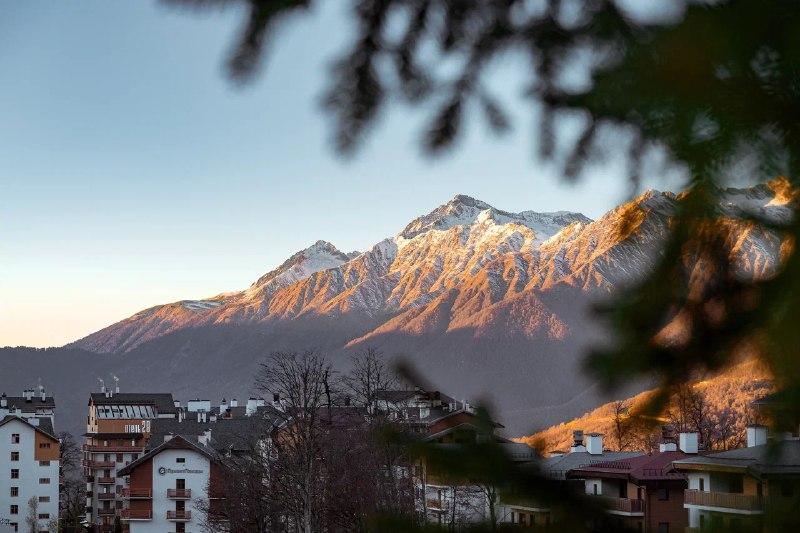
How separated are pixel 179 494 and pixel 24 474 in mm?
18324

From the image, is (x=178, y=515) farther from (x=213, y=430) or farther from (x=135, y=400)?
(x=135, y=400)

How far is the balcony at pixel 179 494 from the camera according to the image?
61.6 m

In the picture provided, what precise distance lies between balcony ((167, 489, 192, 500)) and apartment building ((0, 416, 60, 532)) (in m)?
16.5

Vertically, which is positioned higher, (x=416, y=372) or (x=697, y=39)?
(x=697, y=39)

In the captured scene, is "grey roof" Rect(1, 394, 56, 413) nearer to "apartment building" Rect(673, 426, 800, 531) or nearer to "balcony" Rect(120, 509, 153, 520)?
Result: "balcony" Rect(120, 509, 153, 520)

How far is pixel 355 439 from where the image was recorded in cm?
3888

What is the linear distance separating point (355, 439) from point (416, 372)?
122 ft

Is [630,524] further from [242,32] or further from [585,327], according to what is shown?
[242,32]

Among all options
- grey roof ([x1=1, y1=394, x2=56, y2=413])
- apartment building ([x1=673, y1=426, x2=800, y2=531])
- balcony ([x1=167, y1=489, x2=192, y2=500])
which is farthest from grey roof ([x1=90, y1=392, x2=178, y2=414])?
apartment building ([x1=673, y1=426, x2=800, y2=531])

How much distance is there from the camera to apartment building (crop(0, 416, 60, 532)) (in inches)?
2918

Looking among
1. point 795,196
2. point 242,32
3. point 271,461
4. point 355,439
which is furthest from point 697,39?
point 271,461

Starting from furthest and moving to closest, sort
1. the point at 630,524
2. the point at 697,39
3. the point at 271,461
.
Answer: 1. the point at 271,461
2. the point at 630,524
3. the point at 697,39

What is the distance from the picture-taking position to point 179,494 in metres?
61.8

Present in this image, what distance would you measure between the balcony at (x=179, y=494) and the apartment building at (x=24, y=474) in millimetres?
16474
